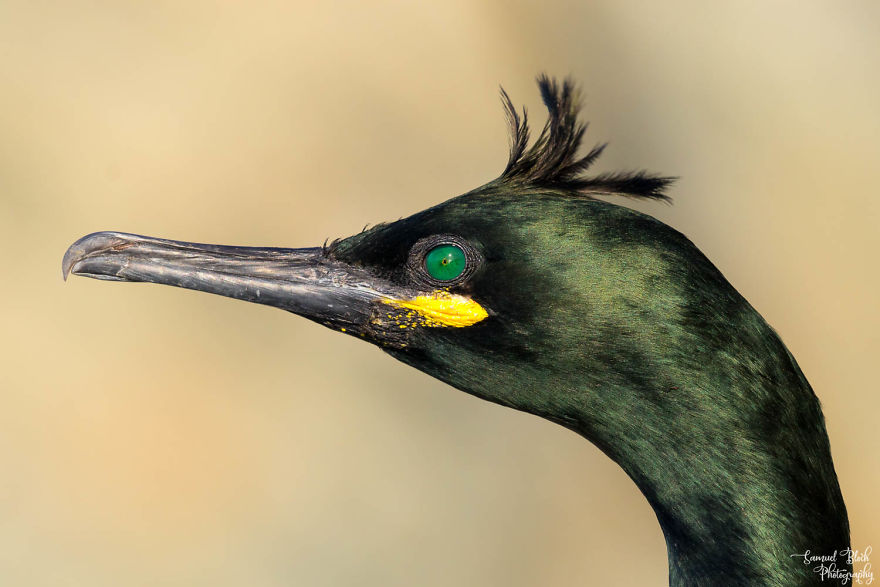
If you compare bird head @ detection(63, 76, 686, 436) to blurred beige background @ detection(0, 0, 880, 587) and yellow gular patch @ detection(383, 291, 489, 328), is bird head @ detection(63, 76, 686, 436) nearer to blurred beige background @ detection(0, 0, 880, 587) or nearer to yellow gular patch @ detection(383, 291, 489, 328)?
yellow gular patch @ detection(383, 291, 489, 328)

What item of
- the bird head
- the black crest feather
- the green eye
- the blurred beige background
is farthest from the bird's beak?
the blurred beige background

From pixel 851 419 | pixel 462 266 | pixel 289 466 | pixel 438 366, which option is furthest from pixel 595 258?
pixel 851 419

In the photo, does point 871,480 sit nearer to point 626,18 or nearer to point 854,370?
point 854,370

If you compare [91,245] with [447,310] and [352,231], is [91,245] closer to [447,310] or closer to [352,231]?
[447,310]

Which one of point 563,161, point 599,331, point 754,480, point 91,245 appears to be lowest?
point 754,480

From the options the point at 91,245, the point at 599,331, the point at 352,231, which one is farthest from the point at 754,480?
the point at 352,231

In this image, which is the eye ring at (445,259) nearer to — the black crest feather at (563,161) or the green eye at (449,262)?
the green eye at (449,262)

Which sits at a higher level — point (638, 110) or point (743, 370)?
point (638, 110)
